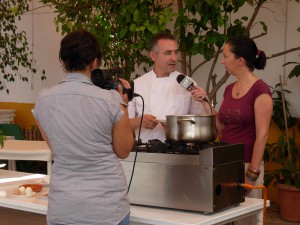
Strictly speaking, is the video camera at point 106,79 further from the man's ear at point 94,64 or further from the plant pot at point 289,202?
the plant pot at point 289,202

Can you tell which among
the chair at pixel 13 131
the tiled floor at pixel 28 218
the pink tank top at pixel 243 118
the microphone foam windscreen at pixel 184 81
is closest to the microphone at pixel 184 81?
the microphone foam windscreen at pixel 184 81

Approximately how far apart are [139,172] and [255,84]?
86 centimetres

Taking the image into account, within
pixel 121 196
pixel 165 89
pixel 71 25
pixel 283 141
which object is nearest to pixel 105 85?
pixel 121 196

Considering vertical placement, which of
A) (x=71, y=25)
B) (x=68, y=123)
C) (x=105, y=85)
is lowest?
(x=68, y=123)

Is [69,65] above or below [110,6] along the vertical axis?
below

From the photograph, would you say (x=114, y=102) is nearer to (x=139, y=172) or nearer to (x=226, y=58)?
(x=139, y=172)

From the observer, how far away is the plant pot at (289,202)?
4.98 metres

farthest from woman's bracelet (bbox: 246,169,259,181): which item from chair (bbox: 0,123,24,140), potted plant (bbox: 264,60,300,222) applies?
chair (bbox: 0,123,24,140)

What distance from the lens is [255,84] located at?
293cm

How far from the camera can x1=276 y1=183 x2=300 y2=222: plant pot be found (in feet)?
16.3

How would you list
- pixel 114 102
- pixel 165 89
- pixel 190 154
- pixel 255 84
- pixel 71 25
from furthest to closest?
pixel 71 25, pixel 165 89, pixel 255 84, pixel 190 154, pixel 114 102

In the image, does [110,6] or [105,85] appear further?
[110,6]

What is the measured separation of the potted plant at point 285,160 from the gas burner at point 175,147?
109 inches

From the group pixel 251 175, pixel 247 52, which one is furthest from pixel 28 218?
pixel 247 52
